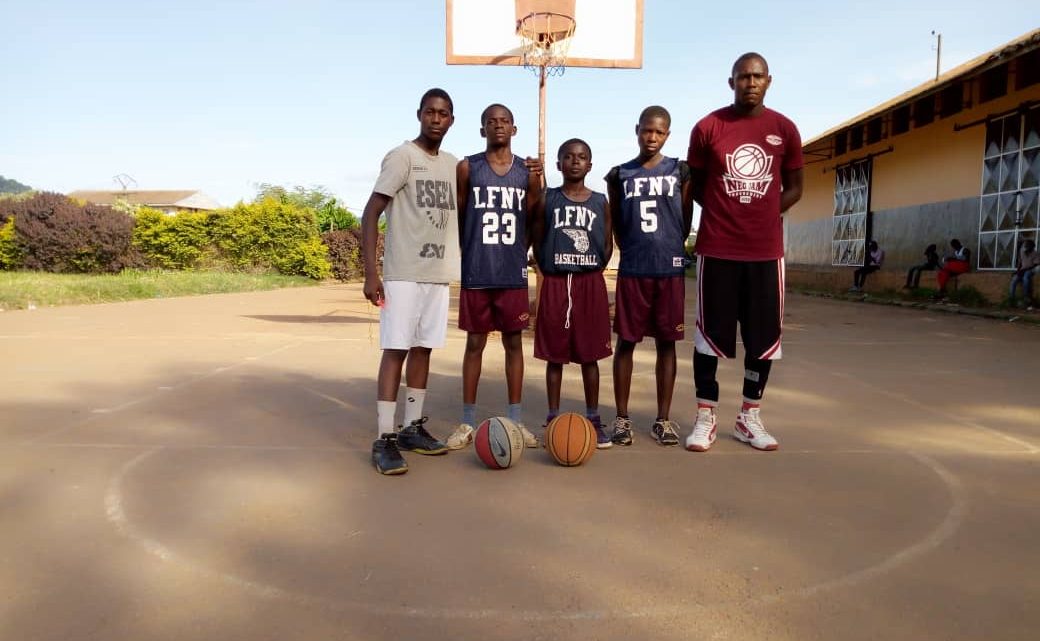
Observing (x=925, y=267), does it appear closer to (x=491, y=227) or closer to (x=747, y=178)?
(x=747, y=178)

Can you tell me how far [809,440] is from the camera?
428 cm

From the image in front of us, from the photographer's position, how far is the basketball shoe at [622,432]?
4199 millimetres

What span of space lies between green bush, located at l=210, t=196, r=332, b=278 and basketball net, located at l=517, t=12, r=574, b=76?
1800 centimetres

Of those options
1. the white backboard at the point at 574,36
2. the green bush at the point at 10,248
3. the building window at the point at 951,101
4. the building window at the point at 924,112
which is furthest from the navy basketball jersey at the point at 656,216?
the green bush at the point at 10,248

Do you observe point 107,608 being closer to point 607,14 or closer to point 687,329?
point 687,329

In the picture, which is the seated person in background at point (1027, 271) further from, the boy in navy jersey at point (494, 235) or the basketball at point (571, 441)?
the basketball at point (571, 441)

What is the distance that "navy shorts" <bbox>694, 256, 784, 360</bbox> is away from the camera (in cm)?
409

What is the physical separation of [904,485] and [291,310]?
40.4 ft

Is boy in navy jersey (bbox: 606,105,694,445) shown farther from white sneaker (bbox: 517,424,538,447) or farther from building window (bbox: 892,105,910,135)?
building window (bbox: 892,105,910,135)

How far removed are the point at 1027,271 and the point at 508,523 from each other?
1261cm

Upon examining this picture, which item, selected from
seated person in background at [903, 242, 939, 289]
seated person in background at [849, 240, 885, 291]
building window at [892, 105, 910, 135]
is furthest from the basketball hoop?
seated person in background at [849, 240, 885, 291]

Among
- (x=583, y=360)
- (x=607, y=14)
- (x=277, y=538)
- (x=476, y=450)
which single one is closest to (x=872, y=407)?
(x=583, y=360)

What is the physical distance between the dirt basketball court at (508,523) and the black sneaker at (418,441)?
132 mm

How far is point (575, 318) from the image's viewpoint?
13.9ft
